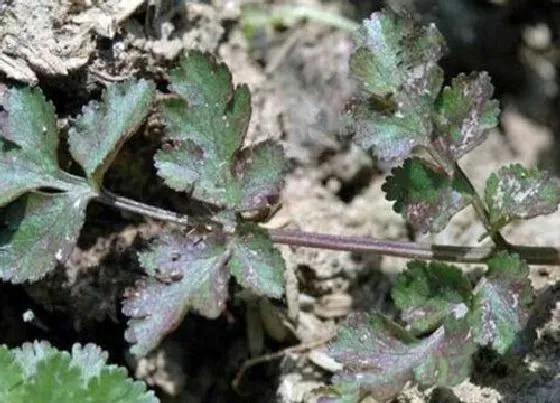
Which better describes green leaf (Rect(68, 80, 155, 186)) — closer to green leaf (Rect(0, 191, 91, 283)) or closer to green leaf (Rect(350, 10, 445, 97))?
green leaf (Rect(0, 191, 91, 283))

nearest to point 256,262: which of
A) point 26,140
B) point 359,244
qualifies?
point 359,244

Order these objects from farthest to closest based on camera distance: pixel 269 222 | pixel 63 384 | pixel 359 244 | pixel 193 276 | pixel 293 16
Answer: pixel 293 16, pixel 269 222, pixel 359 244, pixel 193 276, pixel 63 384

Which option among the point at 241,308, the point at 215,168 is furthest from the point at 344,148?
the point at 215,168

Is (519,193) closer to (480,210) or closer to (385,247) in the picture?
(480,210)

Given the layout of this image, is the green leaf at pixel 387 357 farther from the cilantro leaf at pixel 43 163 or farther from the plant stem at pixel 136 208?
the cilantro leaf at pixel 43 163

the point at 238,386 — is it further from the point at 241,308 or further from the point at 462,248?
the point at 462,248
